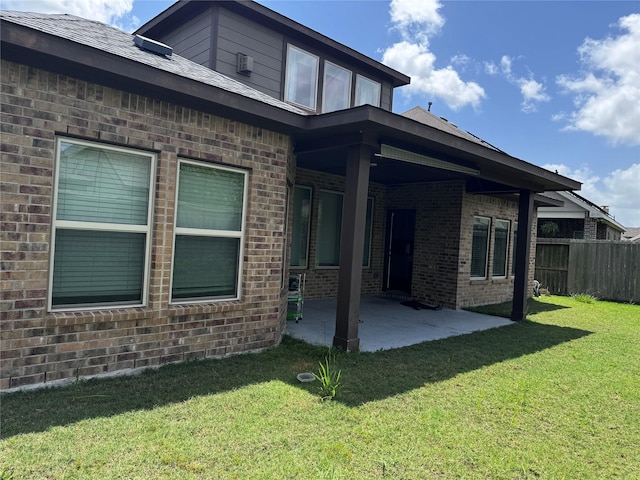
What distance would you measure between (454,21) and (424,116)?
9.52 feet

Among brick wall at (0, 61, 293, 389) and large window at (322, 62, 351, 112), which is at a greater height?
large window at (322, 62, 351, 112)

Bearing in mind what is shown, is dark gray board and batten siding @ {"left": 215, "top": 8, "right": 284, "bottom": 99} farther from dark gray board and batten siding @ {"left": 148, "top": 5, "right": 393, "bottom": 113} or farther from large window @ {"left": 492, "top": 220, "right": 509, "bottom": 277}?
large window @ {"left": 492, "top": 220, "right": 509, "bottom": 277}

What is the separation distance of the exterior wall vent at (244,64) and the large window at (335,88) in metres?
1.80

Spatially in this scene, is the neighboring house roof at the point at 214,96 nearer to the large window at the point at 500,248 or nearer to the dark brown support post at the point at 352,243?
the dark brown support post at the point at 352,243

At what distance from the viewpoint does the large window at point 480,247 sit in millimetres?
10172

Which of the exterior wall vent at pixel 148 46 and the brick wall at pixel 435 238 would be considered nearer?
the exterior wall vent at pixel 148 46

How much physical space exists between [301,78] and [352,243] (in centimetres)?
422

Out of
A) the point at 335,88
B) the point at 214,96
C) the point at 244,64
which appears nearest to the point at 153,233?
the point at 214,96

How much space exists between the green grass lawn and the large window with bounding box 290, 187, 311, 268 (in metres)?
3.67

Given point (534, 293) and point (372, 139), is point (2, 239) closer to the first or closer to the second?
point (372, 139)

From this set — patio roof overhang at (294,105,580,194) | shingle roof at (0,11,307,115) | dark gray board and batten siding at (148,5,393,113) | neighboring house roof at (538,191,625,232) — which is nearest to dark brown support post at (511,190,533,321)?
patio roof overhang at (294,105,580,194)

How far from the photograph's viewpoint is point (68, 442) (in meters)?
2.84

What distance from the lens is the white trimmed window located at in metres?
9.23

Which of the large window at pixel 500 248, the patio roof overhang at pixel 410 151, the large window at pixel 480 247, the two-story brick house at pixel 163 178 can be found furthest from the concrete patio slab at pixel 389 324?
the patio roof overhang at pixel 410 151
